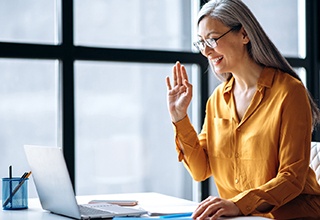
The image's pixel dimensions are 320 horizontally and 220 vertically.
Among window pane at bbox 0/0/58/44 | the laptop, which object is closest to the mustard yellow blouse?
the laptop

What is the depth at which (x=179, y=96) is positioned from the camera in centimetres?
253

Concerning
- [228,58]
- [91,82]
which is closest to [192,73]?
[91,82]

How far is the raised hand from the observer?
2486mm

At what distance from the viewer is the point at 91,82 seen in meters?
3.55

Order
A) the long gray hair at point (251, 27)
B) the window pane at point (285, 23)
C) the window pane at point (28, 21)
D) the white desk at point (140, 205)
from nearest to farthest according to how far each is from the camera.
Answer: the white desk at point (140, 205) < the long gray hair at point (251, 27) < the window pane at point (28, 21) < the window pane at point (285, 23)

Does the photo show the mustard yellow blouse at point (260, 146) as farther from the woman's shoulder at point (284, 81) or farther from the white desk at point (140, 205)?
the white desk at point (140, 205)

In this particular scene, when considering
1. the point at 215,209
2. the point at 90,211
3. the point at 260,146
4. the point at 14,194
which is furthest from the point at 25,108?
the point at 215,209

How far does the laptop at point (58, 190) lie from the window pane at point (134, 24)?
4.41ft

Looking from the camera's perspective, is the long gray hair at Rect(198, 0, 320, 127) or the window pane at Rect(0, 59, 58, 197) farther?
the window pane at Rect(0, 59, 58, 197)

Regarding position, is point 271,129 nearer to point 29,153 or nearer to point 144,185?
point 29,153

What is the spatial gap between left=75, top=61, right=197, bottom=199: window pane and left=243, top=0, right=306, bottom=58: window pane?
827 millimetres

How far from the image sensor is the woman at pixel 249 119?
232 cm

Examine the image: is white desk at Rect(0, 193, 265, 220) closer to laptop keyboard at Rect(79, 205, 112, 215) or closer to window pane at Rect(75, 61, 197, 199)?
laptop keyboard at Rect(79, 205, 112, 215)

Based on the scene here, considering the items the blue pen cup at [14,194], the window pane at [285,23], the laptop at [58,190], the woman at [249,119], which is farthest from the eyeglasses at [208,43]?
the window pane at [285,23]
